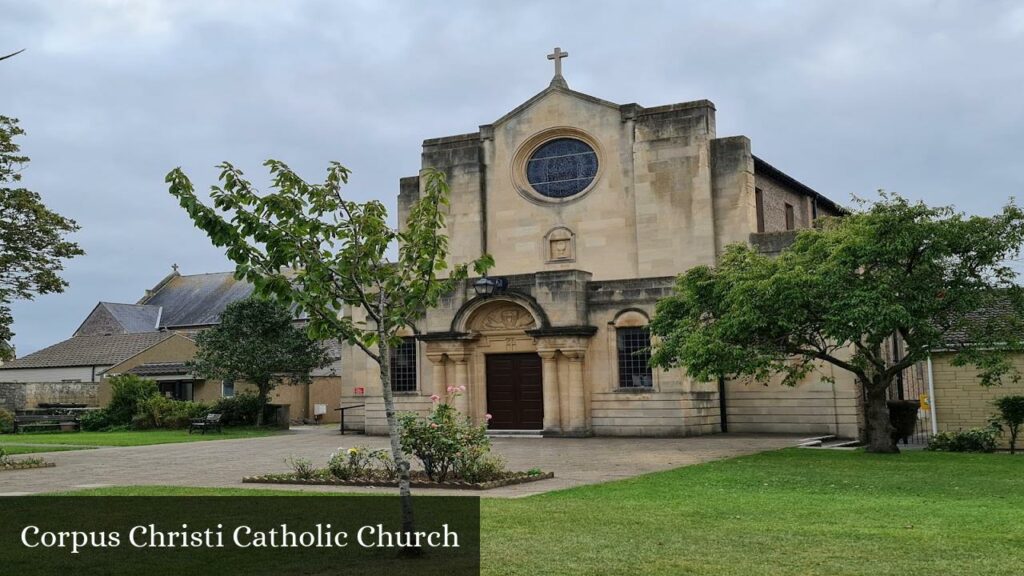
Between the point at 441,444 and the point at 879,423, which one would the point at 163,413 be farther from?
the point at 879,423

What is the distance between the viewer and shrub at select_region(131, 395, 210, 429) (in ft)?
139

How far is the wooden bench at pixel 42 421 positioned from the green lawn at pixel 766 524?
96.6 feet

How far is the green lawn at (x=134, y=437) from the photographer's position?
110ft

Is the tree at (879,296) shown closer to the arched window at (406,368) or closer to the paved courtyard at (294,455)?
the paved courtyard at (294,455)

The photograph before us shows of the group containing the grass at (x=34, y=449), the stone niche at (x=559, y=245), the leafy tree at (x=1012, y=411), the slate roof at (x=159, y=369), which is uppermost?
the stone niche at (x=559, y=245)

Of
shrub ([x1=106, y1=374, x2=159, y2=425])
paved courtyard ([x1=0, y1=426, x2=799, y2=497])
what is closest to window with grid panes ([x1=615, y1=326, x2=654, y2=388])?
paved courtyard ([x1=0, y1=426, x2=799, y2=497])

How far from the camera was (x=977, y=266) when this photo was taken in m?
22.0

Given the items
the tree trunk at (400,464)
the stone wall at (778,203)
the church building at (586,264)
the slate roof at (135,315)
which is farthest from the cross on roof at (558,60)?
the slate roof at (135,315)

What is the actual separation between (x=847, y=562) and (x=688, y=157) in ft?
84.8

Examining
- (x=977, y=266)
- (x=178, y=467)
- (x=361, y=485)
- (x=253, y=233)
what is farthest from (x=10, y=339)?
(x=977, y=266)

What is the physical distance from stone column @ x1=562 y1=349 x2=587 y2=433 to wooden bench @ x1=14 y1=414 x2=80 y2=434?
24541 mm

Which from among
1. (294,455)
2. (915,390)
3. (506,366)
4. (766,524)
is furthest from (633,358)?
(766,524)

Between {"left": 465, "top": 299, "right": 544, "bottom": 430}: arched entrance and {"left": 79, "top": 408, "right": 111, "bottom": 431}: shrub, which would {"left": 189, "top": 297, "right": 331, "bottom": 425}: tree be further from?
{"left": 465, "top": 299, "right": 544, "bottom": 430}: arched entrance

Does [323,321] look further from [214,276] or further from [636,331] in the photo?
[214,276]
